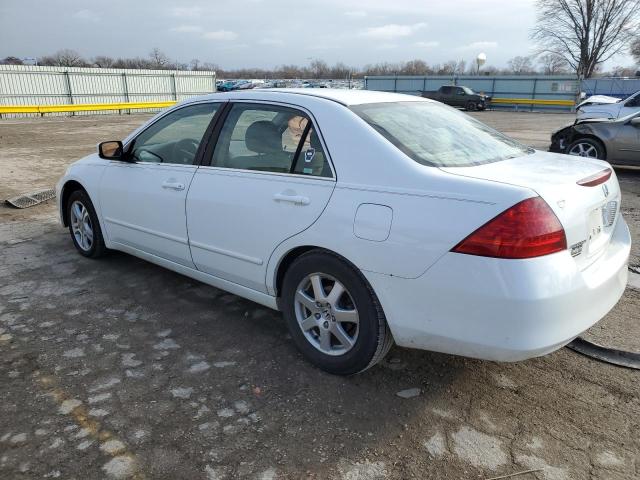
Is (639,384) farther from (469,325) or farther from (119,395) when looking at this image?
(119,395)

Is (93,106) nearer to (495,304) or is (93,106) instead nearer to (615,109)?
(615,109)

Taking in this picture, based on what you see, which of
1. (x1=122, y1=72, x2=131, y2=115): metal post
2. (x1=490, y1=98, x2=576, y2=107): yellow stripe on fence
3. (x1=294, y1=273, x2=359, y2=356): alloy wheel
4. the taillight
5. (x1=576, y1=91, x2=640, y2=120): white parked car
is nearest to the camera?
the taillight

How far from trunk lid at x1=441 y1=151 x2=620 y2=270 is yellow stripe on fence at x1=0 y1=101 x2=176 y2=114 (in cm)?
2515

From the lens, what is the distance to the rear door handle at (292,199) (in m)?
2.98

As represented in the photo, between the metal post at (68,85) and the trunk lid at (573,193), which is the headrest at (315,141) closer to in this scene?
the trunk lid at (573,193)

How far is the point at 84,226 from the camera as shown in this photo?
16.6 feet

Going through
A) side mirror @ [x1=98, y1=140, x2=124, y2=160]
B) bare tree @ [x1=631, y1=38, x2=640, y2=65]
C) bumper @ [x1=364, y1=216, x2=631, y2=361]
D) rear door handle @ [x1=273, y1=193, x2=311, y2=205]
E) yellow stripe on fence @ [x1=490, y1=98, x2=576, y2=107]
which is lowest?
yellow stripe on fence @ [x1=490, y1=98, x2=576, y2=107]

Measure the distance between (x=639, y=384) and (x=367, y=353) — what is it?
1.64 meters

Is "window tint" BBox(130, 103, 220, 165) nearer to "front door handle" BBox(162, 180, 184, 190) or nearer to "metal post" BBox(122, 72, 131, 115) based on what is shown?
"front door handle" BBox(162, 180, 184, 190)

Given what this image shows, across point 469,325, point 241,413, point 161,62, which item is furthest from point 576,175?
point 161,62

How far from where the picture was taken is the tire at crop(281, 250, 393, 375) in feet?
9.21

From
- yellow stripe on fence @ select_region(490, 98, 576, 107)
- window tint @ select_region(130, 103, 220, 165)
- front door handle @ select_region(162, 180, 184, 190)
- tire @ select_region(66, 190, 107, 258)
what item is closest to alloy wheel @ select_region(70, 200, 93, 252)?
tire @ select_region(66, 190, 107, 258)

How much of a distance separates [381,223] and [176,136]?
2.22 meters

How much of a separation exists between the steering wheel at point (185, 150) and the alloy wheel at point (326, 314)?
1423mm
